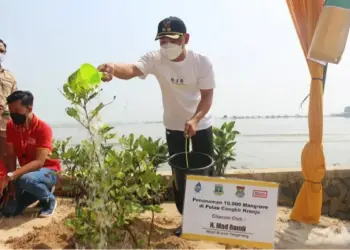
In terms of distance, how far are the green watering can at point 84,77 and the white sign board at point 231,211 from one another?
34.0 inches

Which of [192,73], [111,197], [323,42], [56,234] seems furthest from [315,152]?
[56,234]

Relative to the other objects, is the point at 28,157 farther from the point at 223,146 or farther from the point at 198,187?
the point at 223,146

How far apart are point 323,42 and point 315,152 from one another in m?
0.96

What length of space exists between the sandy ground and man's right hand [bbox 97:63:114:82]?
45.0 inches

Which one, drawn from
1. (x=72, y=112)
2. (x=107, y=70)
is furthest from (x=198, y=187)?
(x=107, y=70)

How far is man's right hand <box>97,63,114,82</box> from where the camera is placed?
280 cm

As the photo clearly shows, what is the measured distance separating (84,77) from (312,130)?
6.94 ft

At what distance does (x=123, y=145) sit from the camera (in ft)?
10.4

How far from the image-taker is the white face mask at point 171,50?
3.12m

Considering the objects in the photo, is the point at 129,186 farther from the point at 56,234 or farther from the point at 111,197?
the point at 56,234

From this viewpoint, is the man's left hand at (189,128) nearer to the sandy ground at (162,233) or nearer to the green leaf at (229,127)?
the sandy ground at (162,233)

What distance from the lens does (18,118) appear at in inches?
140

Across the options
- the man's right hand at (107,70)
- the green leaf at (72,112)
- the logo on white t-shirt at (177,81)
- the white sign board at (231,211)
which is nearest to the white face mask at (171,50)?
the logo on white t-shirt at (177,81)

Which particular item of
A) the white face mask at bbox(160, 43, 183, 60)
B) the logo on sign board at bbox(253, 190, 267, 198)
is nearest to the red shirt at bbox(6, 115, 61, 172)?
the white face mask at bbox(160, 43, 183, 60)
